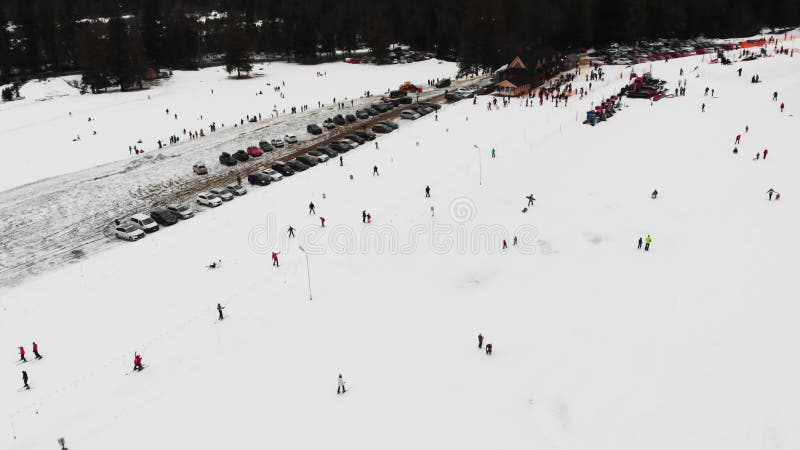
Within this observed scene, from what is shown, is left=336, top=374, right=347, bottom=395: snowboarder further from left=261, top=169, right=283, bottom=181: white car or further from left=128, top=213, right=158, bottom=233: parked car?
left=261, top=169, right=283, bottom=181: white car

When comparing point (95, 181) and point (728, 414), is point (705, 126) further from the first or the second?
point (95, 181)

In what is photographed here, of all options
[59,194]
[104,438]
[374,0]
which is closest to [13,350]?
[104,438]

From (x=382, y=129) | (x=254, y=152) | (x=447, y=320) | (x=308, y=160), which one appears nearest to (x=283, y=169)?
(x=308, y=160)

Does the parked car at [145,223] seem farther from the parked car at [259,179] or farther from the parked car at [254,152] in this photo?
the parked car at [254,152]

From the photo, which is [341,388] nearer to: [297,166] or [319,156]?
[297,166]

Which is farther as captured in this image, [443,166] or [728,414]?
[443,166]

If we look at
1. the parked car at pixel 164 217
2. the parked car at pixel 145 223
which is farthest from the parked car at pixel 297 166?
the parked car at pixel 145 223

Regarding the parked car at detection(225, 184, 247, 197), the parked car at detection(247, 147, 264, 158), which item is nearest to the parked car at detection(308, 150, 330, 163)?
the parked car at detection(247, 147, 264, 158)
